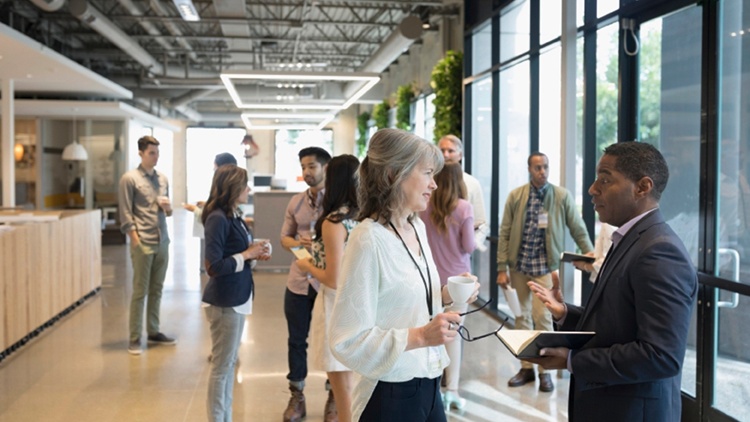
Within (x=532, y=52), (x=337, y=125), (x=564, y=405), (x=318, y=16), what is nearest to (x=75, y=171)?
(x=318, y=16)

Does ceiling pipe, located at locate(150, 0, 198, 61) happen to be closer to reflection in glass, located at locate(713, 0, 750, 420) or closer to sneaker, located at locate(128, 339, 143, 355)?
sneaker, located at locate(128, 339, 143, 355)

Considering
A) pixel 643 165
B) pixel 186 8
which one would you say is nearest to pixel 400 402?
pixel 643 165

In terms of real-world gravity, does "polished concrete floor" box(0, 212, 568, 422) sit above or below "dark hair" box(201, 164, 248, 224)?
below

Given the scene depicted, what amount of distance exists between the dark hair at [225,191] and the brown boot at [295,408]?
1.38 meters

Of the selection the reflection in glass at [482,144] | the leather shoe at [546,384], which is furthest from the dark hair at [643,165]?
the reflection in glass at [482,144]

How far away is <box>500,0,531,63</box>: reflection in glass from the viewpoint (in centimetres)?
718

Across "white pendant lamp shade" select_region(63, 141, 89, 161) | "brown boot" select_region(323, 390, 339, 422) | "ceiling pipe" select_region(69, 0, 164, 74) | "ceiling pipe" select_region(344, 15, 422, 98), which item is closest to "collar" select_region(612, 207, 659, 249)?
"brown boot" select_region(323, 390, 339, 422)

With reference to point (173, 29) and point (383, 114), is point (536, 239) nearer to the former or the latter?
point (173, 29)

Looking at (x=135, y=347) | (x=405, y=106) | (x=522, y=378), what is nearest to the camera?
(x=522, y=378)

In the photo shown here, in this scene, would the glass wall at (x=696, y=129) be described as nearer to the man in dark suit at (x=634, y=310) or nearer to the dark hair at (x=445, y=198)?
the dark hair at (x=445, y=198)

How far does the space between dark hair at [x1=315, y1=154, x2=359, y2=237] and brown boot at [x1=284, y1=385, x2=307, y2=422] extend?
134 centimetres

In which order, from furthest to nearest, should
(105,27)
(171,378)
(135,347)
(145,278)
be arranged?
(105,27), (145,278), (135,347), (171,378)

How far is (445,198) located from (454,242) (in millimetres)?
284

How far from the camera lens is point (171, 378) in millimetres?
5246
